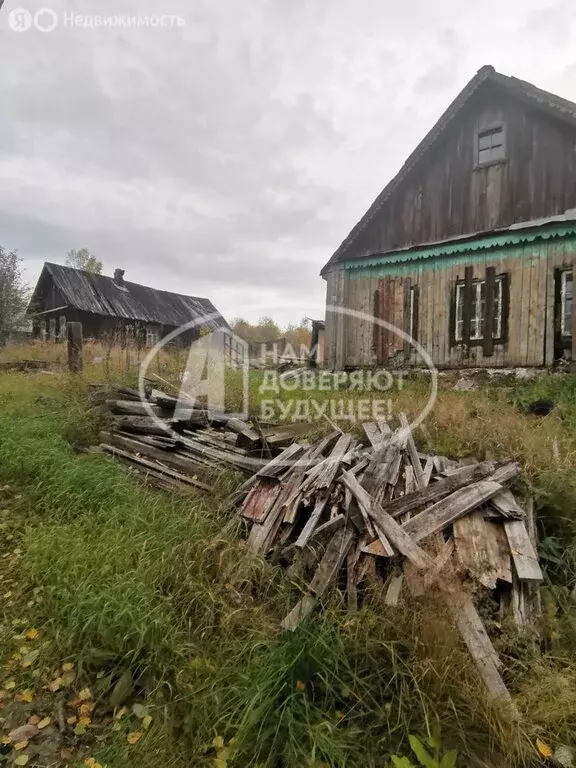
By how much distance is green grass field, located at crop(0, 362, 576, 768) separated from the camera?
2465 mm

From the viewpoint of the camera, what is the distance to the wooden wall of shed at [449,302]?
852cm

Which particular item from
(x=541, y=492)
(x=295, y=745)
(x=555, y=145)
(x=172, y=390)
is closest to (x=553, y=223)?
(x=555, y=145)

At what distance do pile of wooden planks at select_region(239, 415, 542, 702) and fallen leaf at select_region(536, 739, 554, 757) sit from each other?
8.4 inches

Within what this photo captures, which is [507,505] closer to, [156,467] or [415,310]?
[156,467]

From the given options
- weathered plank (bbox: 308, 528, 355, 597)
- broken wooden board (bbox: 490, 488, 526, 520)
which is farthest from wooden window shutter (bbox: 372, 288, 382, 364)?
Answer: weathered plank (bbox: 308, 528, 355, 597)

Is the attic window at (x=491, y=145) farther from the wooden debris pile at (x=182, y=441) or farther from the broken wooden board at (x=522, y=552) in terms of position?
the broken wooden board at (x=522, y=552)

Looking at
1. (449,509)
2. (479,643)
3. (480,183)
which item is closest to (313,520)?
(449,509)

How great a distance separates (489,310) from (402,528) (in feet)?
23.5

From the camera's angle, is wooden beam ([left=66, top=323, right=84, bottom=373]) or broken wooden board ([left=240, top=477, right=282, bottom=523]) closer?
broken wooden board ([left=240, top=477, right=282, bottom=523])

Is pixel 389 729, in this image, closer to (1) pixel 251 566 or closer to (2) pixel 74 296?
(1) pixel 251 566

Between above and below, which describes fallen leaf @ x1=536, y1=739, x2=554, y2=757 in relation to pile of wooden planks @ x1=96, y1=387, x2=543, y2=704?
below

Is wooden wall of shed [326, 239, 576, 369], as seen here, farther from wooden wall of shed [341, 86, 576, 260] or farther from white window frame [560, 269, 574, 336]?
wooden wall of shed [341, 86, 576, 260]

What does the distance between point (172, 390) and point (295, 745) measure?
619cm

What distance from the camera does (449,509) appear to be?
11.9 ft
